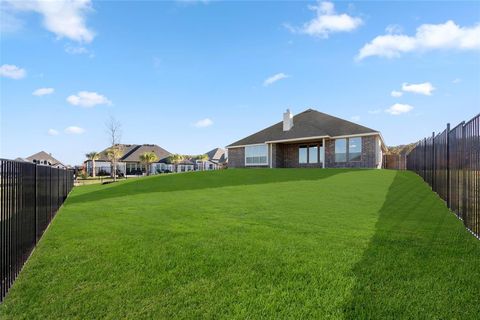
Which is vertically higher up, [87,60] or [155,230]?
[87,60]

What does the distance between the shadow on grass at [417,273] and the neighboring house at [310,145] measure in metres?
17.8

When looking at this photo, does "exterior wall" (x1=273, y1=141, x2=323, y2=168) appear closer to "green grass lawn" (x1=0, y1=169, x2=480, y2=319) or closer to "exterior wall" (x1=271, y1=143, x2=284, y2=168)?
"exterior wall" (x1=271, y1=143, x2=284, y2=168)

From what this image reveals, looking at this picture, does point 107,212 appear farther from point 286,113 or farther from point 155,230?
point 286,113

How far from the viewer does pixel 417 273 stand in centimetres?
358

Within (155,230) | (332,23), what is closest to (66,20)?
(155,230)

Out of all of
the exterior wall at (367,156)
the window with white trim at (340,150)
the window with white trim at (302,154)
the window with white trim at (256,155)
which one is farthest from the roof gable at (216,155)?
the exterior wall at (367,156)

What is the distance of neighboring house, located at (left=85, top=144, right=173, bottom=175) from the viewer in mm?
50594

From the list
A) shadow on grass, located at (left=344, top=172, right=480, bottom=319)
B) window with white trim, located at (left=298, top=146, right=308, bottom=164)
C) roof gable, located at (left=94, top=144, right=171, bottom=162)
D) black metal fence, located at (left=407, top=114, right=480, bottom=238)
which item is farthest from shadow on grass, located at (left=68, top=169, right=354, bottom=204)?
roof gable, located at (left=94, top=144, right=171, bottom=162)

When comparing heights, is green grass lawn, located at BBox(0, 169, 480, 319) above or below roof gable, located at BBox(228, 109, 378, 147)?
below

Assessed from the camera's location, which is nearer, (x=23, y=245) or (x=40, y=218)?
(x=23, y=245)

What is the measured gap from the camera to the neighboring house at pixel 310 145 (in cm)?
2316

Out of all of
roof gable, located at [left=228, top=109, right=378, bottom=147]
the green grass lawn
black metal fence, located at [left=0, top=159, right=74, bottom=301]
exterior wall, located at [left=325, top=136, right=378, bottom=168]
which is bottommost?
the green grass lawn

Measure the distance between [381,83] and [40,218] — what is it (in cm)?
1965

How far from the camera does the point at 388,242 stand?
480 centimetres
